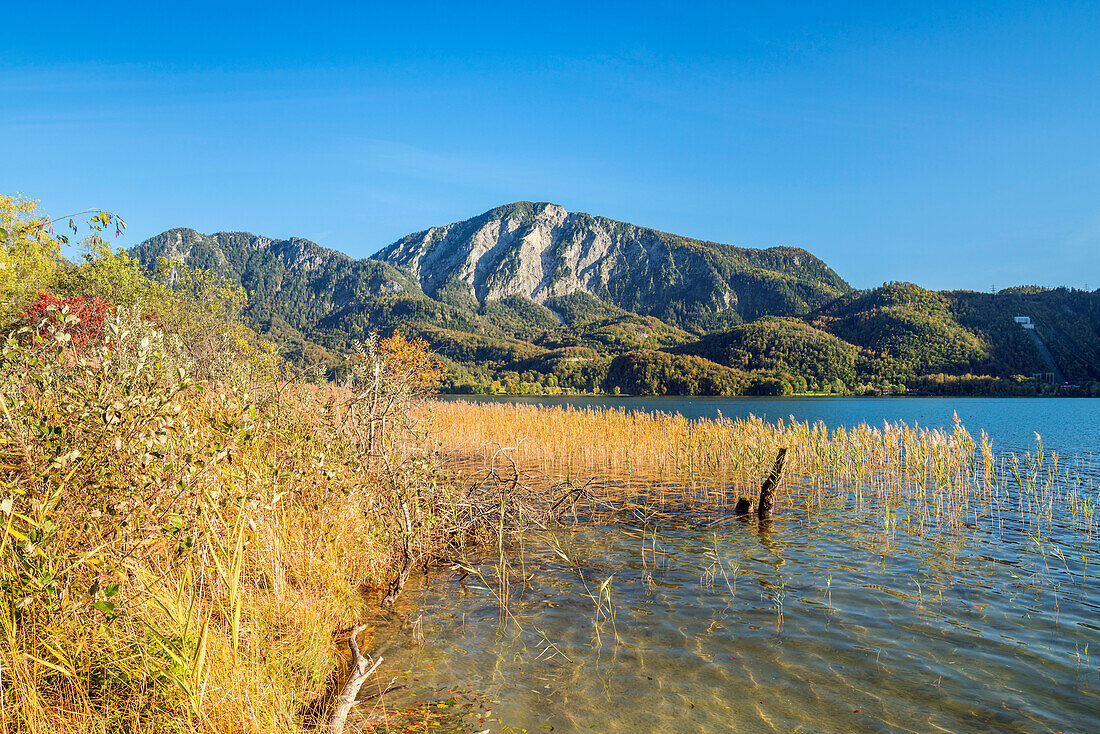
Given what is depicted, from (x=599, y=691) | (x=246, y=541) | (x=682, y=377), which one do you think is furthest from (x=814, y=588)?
(x=682, y=377)

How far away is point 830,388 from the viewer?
116562 mm

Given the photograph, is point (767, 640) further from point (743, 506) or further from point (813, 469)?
point (813, 469)

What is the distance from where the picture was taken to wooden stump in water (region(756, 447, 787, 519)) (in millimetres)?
12305

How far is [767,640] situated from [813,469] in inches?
541

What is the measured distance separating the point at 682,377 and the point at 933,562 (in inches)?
4461

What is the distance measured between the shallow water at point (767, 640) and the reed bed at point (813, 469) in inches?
96.5

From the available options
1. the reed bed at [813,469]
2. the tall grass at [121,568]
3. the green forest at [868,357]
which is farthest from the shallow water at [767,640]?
the green forest at [868,357]

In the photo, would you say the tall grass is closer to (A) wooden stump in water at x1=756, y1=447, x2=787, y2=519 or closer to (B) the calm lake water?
(B) the calm lake water

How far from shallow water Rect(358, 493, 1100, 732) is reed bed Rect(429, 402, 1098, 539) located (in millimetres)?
2452

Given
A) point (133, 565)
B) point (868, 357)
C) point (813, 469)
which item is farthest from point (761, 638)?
point (868, 357)

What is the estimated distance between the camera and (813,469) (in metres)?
18.7

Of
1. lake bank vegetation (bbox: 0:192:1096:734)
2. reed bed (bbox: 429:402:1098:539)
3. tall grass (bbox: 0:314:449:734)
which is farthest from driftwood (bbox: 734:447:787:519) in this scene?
tall grass (bbox: 0:314:449:734)

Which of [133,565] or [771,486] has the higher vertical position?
[133,565]

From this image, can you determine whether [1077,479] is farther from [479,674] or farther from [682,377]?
[682,377]
